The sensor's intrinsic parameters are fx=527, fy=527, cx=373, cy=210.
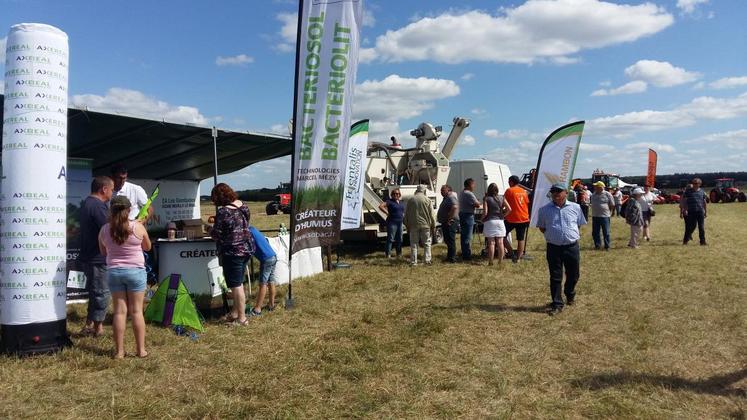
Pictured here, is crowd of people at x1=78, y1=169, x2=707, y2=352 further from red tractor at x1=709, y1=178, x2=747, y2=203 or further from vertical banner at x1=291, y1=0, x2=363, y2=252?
red tractor at x1=709, y1=178, x2=747, y2=203

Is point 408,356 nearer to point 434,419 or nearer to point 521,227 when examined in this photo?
point 434,419

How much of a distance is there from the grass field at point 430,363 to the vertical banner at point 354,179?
7.29ft

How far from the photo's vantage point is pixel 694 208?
12219mm

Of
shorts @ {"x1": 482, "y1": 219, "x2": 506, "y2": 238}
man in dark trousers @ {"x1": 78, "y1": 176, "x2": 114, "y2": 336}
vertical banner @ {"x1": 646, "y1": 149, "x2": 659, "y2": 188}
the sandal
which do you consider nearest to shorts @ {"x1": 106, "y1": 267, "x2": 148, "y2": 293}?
man in dark trousers @ {"x1": 78, "y1": 176, "x2": 114, "y2": 336}

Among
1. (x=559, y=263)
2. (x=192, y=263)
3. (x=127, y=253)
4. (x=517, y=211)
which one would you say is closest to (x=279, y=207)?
(x=517, y=211)

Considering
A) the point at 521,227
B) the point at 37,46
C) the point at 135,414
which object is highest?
the point at 37,46

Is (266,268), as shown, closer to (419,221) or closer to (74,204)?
(74,204)

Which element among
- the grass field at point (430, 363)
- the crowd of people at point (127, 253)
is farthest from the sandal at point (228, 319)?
→ the grass field at point (430, 363)

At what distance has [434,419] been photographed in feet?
11.6

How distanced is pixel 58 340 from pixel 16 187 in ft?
4.66

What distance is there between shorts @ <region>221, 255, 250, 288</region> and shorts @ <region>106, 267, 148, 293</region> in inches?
42.9

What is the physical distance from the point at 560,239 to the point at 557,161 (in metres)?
4.27

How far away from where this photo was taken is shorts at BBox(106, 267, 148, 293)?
459 cm

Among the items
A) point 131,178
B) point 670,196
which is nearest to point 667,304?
point 131,178
